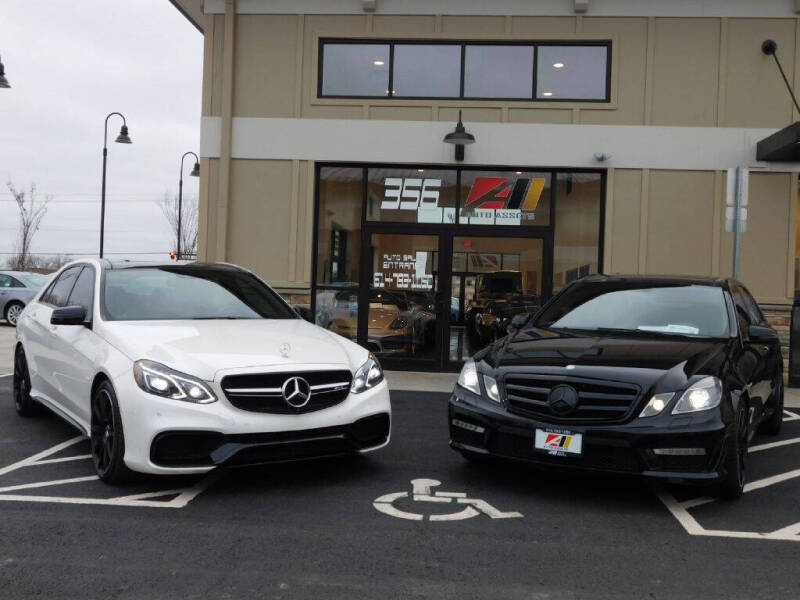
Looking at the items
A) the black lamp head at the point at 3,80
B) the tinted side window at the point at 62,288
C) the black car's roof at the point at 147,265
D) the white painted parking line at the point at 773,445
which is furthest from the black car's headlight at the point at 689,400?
the black lamp head at the point at 3,80

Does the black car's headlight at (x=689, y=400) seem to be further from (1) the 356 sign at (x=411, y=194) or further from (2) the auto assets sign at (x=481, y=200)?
→ (1) the 356 sign at (x=411, y=194)

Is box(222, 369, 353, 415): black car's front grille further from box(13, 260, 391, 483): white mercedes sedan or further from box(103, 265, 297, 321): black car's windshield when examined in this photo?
box(103, 265, 297, 321): black car's windshield

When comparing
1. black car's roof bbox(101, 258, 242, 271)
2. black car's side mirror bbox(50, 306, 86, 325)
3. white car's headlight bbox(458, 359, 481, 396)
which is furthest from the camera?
black car's roof bbox(101, 258, 242, 271)

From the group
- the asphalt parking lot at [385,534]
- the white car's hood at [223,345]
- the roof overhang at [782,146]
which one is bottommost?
the asphalt parking lot at [385,534]

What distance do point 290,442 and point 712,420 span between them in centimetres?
249

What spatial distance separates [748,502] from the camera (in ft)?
16.2

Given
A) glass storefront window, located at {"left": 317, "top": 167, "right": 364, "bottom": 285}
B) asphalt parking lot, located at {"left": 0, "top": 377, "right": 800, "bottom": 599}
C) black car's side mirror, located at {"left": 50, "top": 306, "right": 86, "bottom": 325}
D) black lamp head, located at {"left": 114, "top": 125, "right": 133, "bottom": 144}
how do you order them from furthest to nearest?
1. black lamp head, located at {"left": 114, "top": 125, "right": 133, "bottom": 144}
2. glass storefront window, located at {"left": 317, "top": 167, "right": 364, "bottom": 285}
3. black car's side mirror, located at {"left": 50, "top": 306, "right": 86, "bottom": 325}
4. asphalt parking lot, located at {"left": 0, "top": 377, "right": 800, "bottom": 599}

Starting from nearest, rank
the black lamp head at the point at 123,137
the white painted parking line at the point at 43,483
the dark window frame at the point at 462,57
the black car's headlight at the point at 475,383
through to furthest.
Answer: the white painted parking line at the point at 43,483, the black car's headlight at the point at 475,383, the dark window frame at the point at 462,57, the black lamp head at the point at 123,137

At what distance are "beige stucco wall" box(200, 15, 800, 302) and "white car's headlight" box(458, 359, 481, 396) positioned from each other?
6466 mm

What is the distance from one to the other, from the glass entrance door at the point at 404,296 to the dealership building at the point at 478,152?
0.10 ft

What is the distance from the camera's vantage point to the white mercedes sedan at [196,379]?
448cm

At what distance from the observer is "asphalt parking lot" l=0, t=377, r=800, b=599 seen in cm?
347

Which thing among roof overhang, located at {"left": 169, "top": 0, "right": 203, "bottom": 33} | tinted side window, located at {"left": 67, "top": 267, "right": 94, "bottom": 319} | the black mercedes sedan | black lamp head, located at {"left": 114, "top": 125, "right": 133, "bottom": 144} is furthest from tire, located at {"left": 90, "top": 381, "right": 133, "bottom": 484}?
black lamp head, located at {"left": 114, "top": 125, "right": 133, "bottom": 144}

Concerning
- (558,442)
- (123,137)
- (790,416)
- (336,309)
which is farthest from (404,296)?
(123,137)
